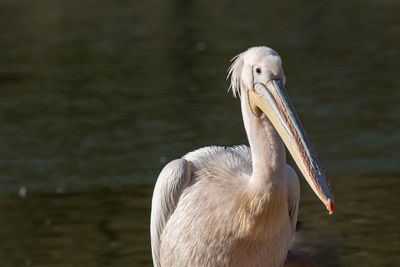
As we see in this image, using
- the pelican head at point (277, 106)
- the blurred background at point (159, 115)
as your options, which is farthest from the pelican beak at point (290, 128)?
the blurred background at point (159, 115)

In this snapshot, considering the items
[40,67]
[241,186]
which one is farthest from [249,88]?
[40,67]

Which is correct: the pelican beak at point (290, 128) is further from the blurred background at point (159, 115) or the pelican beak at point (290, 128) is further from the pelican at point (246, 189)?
the blurred background at point (159, 115)

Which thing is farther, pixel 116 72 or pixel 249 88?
pixel 116 72

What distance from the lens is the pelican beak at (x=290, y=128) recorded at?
3.64 meters

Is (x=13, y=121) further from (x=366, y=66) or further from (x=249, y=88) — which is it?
(x=249, y=88)

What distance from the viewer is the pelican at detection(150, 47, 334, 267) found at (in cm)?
383

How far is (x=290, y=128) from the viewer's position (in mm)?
3787

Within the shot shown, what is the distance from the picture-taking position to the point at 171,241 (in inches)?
179

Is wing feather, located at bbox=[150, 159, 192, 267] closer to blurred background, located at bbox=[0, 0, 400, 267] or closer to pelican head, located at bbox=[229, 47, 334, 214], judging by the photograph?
pelican head, located at bbox=[229, 47, 334, 214]

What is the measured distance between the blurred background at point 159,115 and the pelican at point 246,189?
5.37 ft

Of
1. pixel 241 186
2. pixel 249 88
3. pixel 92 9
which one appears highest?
pixel 249 88

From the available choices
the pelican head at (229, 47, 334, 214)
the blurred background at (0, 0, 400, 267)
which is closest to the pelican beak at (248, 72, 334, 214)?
the pelican head at (229, 47, 334, 214)

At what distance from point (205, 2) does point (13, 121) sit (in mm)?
8497

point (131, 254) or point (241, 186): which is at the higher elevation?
point (241, 186)
